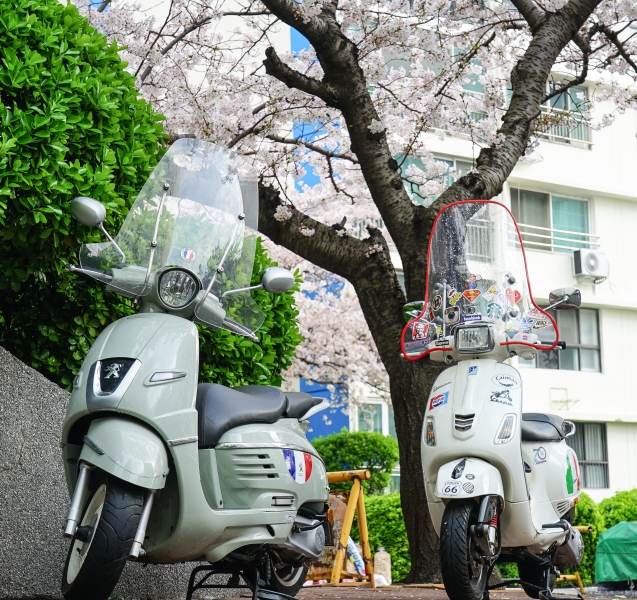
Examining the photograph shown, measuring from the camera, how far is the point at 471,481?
4293 mm

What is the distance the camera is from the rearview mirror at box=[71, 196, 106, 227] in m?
3.82

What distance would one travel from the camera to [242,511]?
12.5ft

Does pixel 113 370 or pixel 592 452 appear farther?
pixel 592 452

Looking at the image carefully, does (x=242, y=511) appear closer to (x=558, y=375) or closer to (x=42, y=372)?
(x=42, y=372)

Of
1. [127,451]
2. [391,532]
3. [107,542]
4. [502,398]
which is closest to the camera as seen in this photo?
[107,542]

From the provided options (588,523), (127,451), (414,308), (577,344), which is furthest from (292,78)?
(577,344)

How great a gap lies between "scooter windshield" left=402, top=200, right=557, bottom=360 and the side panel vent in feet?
1.55

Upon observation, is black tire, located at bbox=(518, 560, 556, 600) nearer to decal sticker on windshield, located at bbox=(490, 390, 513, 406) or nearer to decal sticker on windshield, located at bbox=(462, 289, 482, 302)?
decal sticker on windshield, located at bbox=(490, 390, 513, 406)

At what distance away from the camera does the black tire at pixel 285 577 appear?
421 centimetres

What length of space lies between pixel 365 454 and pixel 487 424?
11225 millimetres

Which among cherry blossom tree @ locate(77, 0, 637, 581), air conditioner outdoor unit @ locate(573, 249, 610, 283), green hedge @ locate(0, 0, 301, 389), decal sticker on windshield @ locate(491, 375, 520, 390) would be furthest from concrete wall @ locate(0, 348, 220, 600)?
air conditioner outdoor unit @ locate(573, 249, 610, 283)

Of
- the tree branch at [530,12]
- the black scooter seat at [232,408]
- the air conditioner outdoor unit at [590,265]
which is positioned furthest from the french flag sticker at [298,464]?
the air conditioner outdoor unit at [590,265]

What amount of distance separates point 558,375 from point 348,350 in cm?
529

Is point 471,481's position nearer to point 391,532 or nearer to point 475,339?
point 475,339
